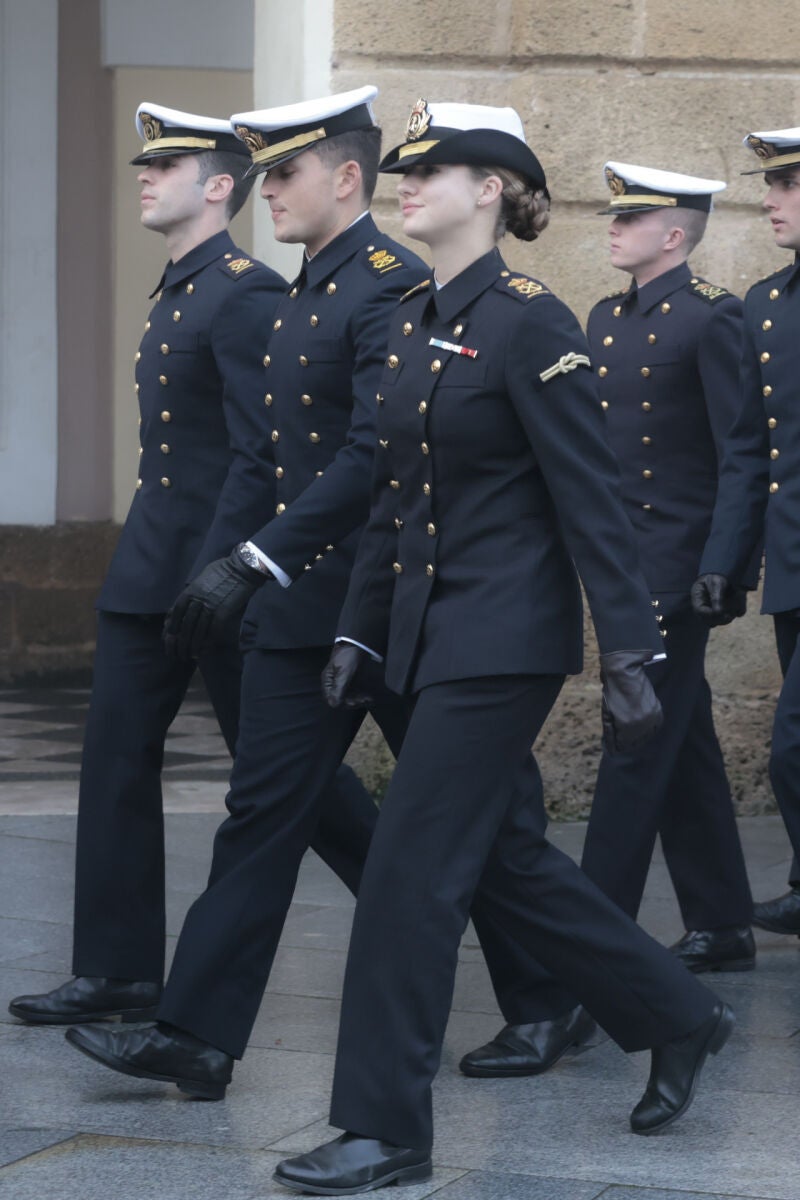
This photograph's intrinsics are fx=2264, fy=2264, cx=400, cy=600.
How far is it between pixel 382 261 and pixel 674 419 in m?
1.24

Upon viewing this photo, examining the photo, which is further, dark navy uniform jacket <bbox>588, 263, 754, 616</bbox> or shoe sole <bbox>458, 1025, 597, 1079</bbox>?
dark navy uniform jacket <bbox>588, 263, 754, 616</bbox>

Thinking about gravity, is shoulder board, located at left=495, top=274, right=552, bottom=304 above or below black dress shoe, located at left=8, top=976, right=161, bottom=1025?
above

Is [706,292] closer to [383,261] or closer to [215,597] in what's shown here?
[383,261]

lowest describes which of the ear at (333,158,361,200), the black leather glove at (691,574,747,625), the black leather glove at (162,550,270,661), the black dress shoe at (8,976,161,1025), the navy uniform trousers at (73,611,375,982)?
the black dress shoe at (8,976,161,1025)

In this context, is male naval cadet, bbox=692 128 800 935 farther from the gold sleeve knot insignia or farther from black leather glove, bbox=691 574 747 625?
the gold sleeve knot insignia

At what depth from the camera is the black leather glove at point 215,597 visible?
4.22m

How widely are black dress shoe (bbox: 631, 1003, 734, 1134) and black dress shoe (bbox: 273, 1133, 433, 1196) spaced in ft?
1.58

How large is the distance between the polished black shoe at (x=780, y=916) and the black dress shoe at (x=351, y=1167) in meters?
2.12

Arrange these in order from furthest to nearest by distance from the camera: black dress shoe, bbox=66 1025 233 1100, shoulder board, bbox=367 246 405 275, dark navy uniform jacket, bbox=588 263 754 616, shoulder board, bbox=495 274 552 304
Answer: dark navy uniform jacket, bbox=588 263 754 616 → shoulder board, bbox=367 246 405 275 → black dress shoe, bbox=66 1025 233 1100 → shoulder board, bbox=495 274 552 304

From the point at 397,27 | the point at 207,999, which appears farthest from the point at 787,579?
the point at 397,27

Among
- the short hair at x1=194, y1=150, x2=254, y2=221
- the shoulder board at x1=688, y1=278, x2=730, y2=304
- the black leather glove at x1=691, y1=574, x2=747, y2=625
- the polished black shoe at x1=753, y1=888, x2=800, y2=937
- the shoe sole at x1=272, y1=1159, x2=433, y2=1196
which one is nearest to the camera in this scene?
the shoe sole at x1=272, y1=1159, x2=433, y2=1196

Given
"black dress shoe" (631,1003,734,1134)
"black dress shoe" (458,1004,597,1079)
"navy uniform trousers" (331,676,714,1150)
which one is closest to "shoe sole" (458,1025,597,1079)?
"black dress shoe" (458,1004,597,1079)

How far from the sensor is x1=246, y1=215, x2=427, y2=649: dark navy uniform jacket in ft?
13.9

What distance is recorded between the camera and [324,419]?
439 cm
